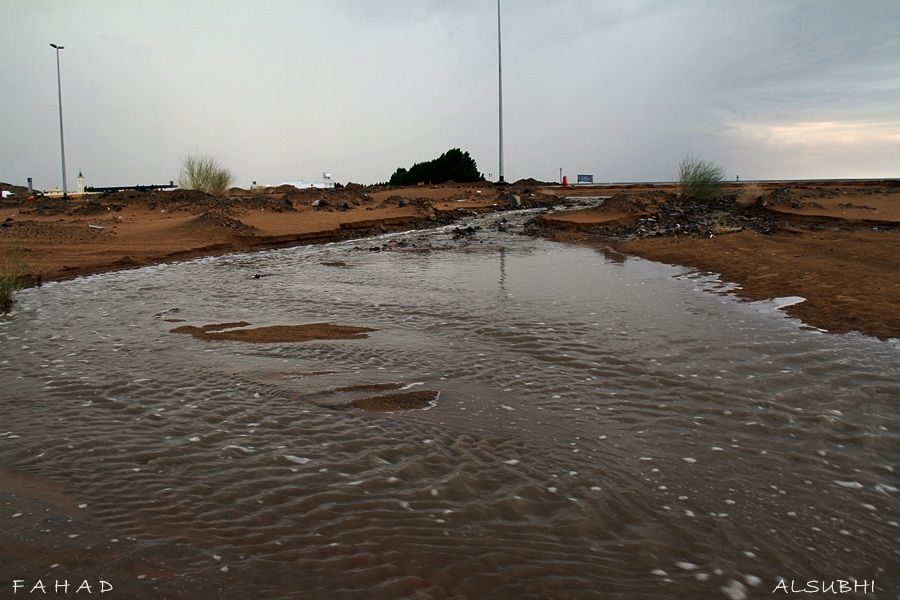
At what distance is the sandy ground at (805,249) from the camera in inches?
254

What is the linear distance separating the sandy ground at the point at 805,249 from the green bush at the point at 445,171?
22265mm

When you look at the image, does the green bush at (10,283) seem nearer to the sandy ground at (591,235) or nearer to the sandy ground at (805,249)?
the sandy ground at (591,235)

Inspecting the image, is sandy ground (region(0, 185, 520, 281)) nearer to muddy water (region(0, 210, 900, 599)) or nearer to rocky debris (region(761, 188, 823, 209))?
muddy water (region(0, 210, 900, 599))

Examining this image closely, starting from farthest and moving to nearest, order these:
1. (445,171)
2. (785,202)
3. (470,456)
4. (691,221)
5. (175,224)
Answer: (445,171) → (785,202) → (691,221) → (175,224) → (470,456)

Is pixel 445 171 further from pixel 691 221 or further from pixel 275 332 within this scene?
pixel 275 332

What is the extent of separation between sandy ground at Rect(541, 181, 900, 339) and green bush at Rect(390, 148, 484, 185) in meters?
22.3

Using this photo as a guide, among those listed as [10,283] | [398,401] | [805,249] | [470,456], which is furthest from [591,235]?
[470,456]

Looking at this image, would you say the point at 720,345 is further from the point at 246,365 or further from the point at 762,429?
the point at 246,365

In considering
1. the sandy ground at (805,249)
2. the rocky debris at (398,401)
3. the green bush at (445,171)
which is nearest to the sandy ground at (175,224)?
the sandy ground at (805,249)

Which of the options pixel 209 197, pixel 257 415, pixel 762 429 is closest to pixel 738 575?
pixel 762 429

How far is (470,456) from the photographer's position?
328 cm

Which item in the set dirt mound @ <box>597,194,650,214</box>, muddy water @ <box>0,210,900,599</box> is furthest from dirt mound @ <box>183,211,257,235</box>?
dirt mound @ <box>597,194,650,214</box>

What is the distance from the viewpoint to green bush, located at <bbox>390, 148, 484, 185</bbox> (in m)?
41.4

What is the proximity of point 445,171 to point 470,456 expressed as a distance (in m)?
39.7
